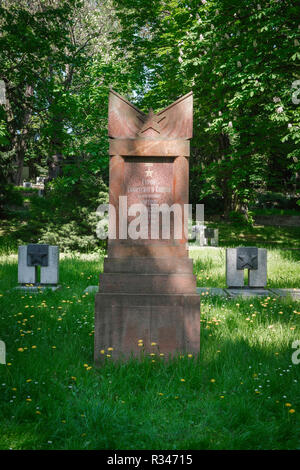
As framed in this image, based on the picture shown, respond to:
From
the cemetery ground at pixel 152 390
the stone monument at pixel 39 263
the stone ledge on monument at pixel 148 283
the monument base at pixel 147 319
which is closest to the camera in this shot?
the cemetery ground at pixel 152 390

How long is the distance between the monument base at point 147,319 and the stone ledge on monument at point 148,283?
140mm

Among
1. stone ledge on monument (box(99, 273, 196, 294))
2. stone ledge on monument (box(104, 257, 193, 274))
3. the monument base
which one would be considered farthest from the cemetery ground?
stone ledge on monument (box(104, 257, 193, 274))

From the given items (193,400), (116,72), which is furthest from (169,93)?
(193,400)

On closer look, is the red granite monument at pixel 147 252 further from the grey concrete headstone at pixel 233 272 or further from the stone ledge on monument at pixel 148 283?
the grey concrete headstone at pixel 233 272

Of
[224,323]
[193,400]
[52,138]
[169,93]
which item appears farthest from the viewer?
[169,93]

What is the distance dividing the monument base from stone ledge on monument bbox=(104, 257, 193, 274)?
0.35 m

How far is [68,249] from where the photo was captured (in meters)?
14.0

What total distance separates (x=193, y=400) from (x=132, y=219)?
2266 mm

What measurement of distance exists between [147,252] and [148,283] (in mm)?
417

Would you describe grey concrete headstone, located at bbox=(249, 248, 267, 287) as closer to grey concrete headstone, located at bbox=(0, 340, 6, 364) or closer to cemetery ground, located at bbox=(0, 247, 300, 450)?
cemetery ground, located at bbox=(0, 247, 300, 450)

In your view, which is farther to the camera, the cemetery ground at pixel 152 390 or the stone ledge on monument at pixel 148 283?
the stone ledge on monument at pixel 148 283

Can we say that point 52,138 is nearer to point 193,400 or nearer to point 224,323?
point 224,323

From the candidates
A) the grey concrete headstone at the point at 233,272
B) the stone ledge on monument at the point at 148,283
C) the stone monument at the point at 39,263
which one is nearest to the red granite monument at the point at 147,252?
the stone ledge on monument at the point at 148,283

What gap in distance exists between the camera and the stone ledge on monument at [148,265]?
485cm
